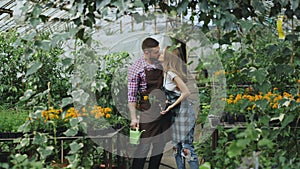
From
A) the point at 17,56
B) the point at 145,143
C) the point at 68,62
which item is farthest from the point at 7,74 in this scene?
the point at 68,62

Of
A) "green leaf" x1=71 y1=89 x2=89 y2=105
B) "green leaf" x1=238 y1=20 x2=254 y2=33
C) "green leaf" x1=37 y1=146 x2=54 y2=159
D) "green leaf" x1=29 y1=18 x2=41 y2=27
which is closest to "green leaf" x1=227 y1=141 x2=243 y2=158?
"green leaf" x1=238 y1=20 x2=254 y2=33

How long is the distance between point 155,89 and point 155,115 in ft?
0.62

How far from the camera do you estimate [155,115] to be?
352 cm

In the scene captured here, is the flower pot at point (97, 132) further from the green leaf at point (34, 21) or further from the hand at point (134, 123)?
the green leaf at point (34, 21)

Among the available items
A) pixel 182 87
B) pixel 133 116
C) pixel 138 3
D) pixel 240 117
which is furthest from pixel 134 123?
pixel 138 3

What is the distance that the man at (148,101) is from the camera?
3432mm

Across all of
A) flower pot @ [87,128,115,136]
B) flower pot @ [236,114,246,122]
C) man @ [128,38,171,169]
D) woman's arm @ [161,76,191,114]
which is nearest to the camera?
flower pot @ [87,128,115,136]

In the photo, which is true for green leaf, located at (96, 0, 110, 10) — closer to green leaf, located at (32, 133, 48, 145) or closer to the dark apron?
green leaf, located at (32, 133, 48, 145)

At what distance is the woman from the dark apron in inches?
2.3

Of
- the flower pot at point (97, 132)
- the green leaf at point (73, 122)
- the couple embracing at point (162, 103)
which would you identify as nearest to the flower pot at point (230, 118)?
the couple embracing at point (162, 103)

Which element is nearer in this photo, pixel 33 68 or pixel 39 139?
pixel 33 68

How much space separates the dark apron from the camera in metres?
3.47

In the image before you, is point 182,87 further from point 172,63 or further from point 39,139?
point 39,139

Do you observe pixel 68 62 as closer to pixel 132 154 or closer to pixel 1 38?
pixel 132 154
